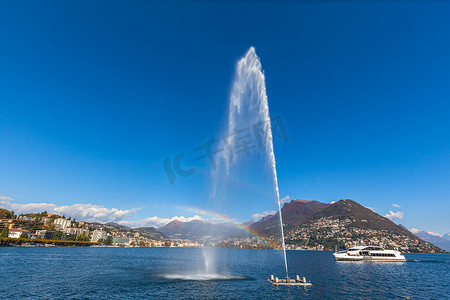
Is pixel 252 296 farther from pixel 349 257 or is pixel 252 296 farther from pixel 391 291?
pixel 349 257

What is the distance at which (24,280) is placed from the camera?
41.6 m

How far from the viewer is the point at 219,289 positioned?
38750 millimetres

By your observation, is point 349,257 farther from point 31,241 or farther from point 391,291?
point 31,241

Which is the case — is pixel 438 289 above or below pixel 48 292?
below

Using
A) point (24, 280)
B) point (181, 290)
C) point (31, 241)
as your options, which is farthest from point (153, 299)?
point (31, 241)

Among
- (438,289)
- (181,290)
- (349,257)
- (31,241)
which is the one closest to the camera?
(181,290)

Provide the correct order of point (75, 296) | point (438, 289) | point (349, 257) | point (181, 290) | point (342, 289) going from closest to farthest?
point (75, 296)
point (181, 290)
point (342, 289)
point (438, 289)
point (349, 257)

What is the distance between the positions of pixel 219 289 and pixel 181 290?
6.57m

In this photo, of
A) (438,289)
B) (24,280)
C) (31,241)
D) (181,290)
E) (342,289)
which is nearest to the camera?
(181,290)

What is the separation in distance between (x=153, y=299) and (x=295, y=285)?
2928 centimetres

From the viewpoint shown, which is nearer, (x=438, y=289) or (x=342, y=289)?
(x=342, y=289)

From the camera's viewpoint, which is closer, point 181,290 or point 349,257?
point 181,290

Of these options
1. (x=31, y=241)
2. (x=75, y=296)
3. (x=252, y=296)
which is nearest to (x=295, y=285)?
(x=252, y=296)

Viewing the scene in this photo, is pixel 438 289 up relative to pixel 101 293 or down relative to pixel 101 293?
down
